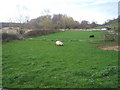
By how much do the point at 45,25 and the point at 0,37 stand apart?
24.2 metres

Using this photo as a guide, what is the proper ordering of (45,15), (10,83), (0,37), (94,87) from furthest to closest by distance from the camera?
1. (45,15)
2. (0,37)
3. (10,83)
4. (94,87)

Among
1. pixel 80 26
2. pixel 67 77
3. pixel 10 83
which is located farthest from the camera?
pixel 80 26

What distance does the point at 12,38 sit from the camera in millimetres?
16516

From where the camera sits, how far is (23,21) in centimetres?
2772

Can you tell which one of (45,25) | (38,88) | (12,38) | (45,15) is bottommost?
(38,88)

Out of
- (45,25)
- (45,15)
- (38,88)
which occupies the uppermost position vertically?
(45,15)

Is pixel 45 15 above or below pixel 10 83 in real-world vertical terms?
above

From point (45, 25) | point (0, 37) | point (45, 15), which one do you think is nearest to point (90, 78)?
point (0, 37)

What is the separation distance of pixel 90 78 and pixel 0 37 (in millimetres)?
13052

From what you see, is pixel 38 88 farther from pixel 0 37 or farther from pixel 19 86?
pixel 0 37

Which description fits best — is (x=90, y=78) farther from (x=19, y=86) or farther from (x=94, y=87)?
(x=19, y=86)

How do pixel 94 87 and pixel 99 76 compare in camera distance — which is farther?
pixel 99 76

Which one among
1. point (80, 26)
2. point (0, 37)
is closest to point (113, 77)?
point (0, 37)

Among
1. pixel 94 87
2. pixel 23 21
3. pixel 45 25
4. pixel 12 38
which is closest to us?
pixel 94 87
